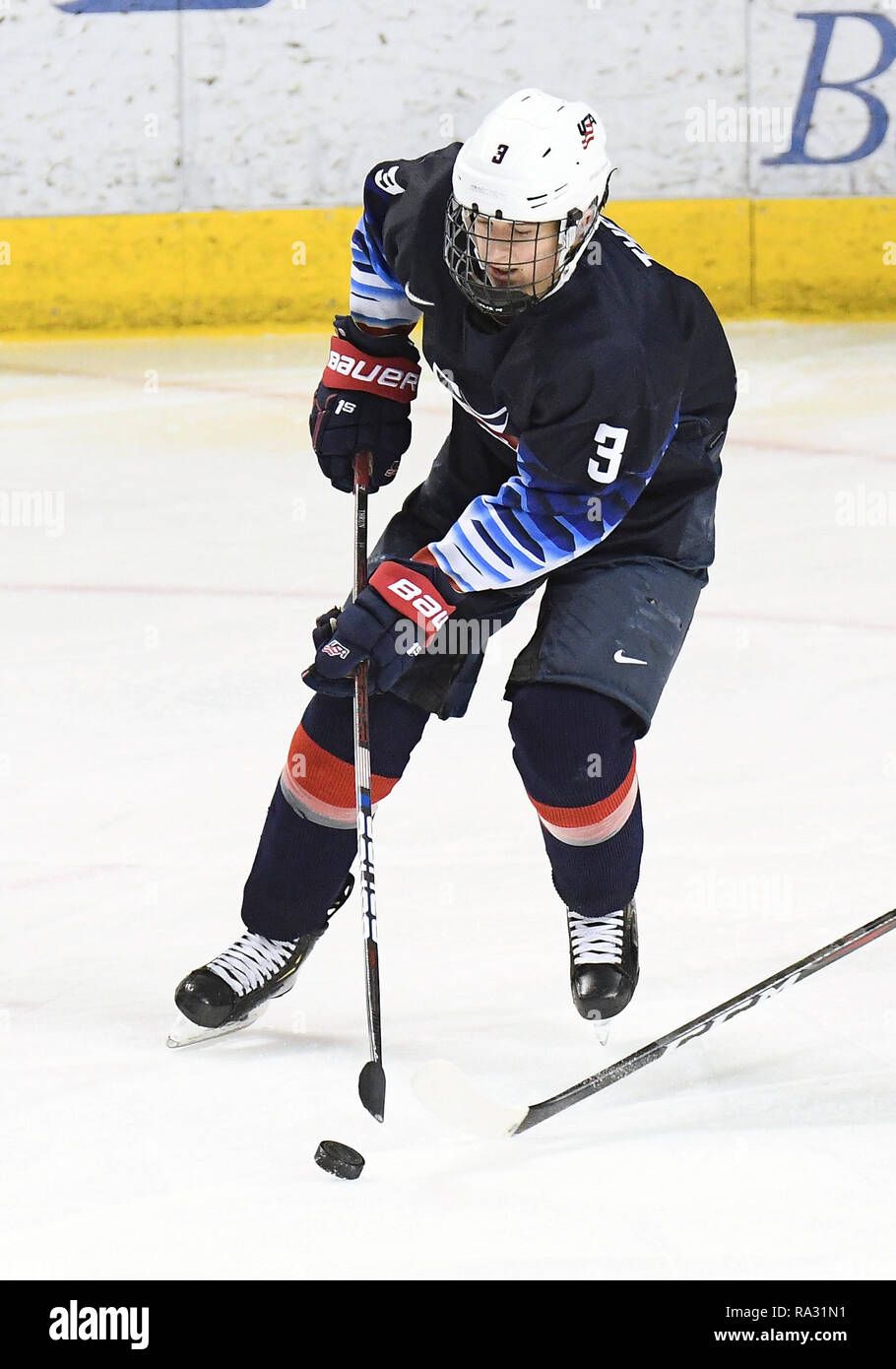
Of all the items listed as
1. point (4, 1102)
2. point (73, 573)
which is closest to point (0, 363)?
point (73, 573)

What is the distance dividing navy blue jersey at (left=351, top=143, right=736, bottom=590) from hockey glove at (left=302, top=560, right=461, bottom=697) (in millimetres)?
34

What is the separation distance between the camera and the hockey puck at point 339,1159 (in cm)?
183

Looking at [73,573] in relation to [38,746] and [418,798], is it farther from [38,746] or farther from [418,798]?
[418,798]

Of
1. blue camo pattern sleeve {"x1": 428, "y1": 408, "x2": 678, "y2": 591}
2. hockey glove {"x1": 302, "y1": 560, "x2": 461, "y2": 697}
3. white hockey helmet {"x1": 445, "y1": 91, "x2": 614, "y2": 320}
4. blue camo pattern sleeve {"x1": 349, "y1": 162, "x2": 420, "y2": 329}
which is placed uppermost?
white hockey helmet {"x1": 445, "y1": 91, "x2": 614, "y2": 320}

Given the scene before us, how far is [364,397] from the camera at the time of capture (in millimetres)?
2324

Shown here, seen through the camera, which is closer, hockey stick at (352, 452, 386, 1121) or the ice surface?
the ice surface

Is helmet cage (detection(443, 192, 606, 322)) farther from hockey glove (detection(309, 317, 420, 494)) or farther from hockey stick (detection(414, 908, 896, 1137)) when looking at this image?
hockey stick (detection(414, 908, 896, 1137))

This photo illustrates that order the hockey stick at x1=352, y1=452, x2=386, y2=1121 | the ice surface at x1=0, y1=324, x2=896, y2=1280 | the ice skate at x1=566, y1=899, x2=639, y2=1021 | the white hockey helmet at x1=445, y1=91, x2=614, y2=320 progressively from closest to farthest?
the ice surface at x1=0, y1=324, x2=896, y2=1280 < the white hockey helmet at x1=445, y1=91, x2=614, y2=320 < the hockey stick at x1=352, y1=452, x2=386, y2=1121 < the ice skate at x1=566, y1=899, x2=639, y2=1021

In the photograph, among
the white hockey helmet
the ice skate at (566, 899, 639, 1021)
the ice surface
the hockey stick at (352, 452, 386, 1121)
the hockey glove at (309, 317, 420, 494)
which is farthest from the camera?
the hockey glove at (309, 317, 420, 494)

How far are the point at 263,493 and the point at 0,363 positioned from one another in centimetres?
159

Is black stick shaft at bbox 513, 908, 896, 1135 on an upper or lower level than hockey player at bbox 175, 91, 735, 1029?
lower

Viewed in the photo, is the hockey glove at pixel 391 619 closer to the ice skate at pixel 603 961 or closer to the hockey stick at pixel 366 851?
the hockey stick at pixel 366 851

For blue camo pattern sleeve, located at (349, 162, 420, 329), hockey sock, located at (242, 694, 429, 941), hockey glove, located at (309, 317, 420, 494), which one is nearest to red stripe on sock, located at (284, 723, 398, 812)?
hockey sock, located at (242, 694, 429, 941)

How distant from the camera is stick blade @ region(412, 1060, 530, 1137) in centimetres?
192
